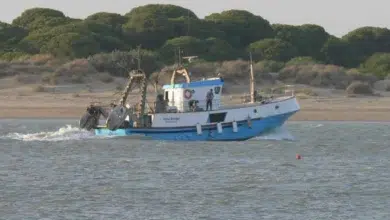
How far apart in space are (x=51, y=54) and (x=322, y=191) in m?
44.6

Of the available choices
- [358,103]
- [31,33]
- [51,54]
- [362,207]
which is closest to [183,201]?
[362,207]

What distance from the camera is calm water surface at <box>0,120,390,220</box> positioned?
A: 26797 mm

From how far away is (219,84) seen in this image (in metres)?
43.3

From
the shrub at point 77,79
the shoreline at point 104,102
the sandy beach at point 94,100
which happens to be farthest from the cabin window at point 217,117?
the shrub at point 77,79

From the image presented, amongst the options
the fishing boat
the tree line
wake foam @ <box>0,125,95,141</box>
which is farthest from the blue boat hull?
the tree line

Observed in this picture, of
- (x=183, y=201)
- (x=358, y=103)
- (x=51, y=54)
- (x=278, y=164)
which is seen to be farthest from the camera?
(x=51, y=54)

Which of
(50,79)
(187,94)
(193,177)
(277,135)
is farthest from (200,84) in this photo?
(50,79)

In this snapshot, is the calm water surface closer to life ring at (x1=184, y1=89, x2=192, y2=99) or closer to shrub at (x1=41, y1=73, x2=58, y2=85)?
life ring at (x1=184, y1=89, x2=192, y2=99)

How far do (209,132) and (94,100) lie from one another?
47.8 feet

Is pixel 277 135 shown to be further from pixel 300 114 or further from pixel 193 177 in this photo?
pixel 193 177

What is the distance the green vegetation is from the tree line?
6 cm

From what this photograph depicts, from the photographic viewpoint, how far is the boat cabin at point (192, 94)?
43.0 metres

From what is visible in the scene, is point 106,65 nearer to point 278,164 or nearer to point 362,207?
point 278,164

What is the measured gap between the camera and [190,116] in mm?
42156
